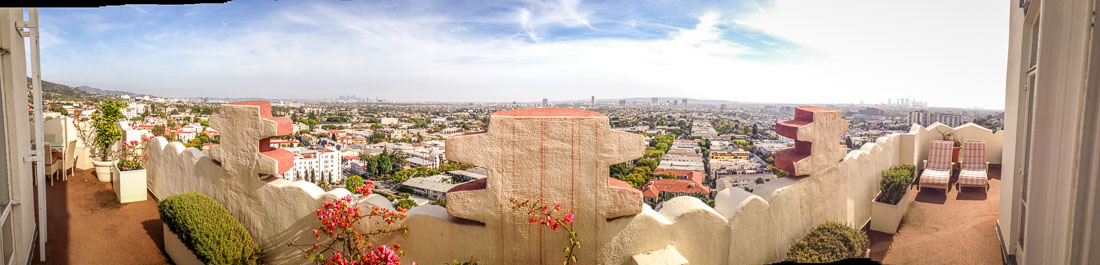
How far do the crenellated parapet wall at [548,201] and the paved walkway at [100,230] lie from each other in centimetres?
137

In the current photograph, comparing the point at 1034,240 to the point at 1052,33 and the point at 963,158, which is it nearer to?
the point at 1052,33

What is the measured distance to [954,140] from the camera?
668 cm

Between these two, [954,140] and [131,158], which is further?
[954,140]

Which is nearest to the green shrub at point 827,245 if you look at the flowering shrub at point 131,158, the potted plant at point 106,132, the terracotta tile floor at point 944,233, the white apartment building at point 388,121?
the terracotta tile floor at point 944,233

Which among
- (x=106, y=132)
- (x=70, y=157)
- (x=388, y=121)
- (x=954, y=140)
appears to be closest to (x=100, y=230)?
(x=106, y=132)

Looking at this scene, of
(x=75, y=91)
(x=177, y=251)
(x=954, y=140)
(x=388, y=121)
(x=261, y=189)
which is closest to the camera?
(x=261, y=189)

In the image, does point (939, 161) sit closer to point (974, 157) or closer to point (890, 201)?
point (974, 157)

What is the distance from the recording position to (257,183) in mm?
3201

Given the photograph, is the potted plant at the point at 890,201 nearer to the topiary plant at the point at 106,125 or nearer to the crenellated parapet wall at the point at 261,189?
the crenellated parapet wall at the point at 261,189

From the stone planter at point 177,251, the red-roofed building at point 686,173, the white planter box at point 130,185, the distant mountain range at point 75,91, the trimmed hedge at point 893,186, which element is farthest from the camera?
the distant mountain range at point 75,91

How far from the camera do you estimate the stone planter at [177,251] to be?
11.9 ft

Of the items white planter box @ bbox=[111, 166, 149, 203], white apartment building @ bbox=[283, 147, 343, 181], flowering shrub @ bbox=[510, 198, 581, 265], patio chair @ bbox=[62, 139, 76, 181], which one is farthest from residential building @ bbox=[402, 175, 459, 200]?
patio chair @ bbox=[62, 139, 76, 181]

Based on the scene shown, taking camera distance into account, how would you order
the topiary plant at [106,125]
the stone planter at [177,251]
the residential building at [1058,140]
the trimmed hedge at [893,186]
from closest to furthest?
the residential building at [1058,140] < the stone planter at [177,251] < the trimmed hedge at [893,186] < the topiary plant at [106,125]

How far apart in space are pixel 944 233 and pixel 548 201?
4.19 metres
